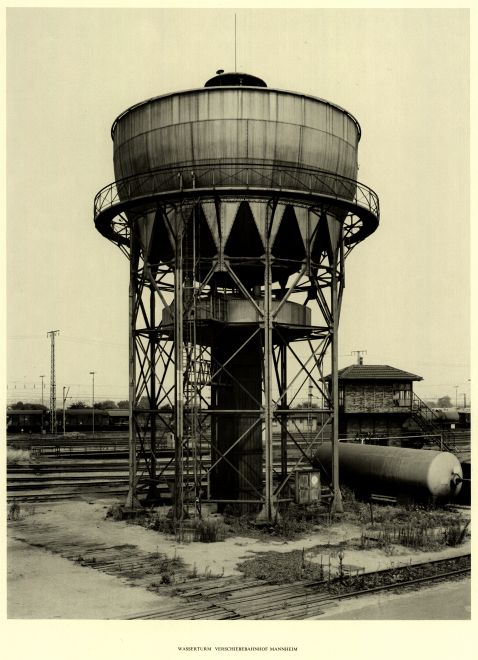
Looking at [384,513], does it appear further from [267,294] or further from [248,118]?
[248,118]

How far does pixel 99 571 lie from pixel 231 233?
37.6 ft

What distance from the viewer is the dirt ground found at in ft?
43.8

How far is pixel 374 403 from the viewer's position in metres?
45.9

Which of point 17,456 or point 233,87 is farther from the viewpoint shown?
point 17,456

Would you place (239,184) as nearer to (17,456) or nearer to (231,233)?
(231,233)

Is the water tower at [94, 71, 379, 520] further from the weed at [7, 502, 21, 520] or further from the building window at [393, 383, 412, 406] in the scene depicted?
the building window at [393, 383, 412, 406]

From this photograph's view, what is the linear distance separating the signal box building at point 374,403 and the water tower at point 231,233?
819 inches

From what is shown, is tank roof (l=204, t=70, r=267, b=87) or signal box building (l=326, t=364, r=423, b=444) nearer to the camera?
tank roof (l=204, t=70, r=267, b=87)

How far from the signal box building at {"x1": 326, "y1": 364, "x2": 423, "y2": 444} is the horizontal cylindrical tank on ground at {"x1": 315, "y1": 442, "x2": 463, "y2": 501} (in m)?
18.3

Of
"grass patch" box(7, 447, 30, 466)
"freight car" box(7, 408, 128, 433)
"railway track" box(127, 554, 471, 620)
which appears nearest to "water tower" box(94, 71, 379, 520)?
"railway track" box(127, 554, 471, 620)

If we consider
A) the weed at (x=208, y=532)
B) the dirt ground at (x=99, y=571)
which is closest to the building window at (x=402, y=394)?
the dirt ground at (x=99, y=571)

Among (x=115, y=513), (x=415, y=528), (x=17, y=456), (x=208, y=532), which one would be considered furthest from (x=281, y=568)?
(x=17, y=456)
